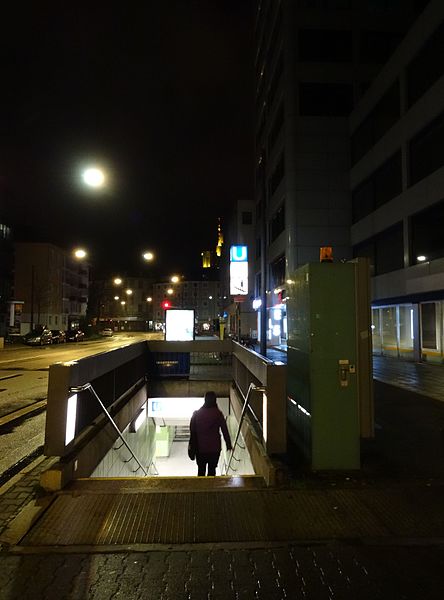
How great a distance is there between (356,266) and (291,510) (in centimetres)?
297

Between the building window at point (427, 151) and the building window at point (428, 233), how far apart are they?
1.76m

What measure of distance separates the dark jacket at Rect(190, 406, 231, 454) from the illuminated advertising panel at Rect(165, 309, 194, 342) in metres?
11.4

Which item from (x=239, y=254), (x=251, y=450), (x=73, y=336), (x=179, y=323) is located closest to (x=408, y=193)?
(x=239, y=254)

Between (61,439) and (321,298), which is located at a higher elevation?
(321,298)

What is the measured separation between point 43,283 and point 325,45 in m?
53.9

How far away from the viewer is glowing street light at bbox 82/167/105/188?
9541 millimetres

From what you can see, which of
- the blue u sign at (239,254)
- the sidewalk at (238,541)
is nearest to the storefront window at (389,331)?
the blue u sign at (239,254)

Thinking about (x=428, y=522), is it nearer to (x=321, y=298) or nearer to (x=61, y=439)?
(x=321, y=298)

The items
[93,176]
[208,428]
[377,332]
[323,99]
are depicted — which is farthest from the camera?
[323,99]

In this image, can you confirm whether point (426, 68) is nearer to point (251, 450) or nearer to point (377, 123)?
point (377, 123)

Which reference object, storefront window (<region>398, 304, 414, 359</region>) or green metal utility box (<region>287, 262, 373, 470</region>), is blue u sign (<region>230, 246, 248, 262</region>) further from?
green metal utility box (<region>287, 262, 373, 470</region>)

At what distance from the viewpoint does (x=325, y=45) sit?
30281mm

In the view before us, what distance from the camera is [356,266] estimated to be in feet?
17.5

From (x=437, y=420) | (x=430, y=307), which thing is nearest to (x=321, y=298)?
(x=437, y=420)
